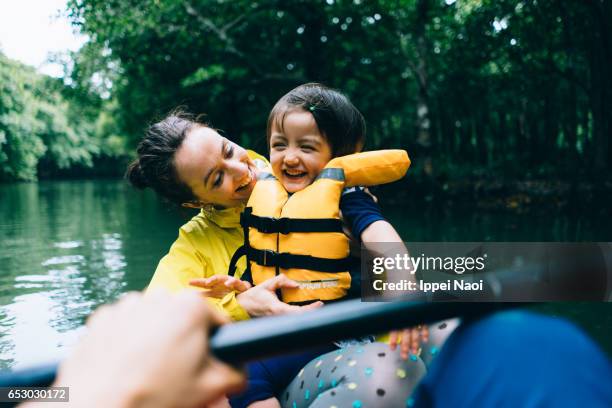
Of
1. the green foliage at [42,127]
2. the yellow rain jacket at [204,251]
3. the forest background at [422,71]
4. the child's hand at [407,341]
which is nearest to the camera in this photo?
the child's hand at [407,341]

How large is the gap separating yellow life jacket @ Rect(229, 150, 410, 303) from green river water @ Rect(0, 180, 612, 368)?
1.50 ft

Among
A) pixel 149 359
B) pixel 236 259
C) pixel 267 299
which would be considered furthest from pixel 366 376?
pixel 236 259

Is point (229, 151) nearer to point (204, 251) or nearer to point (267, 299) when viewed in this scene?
point (204, 251)

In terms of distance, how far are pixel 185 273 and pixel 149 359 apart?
3.63 feet

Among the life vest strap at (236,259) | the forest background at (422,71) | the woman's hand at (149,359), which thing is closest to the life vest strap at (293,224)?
the life vest strap at (236,259)

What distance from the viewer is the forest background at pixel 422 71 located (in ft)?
26.6

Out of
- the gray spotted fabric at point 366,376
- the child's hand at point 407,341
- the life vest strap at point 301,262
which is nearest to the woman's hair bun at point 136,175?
the life vest strap at point 301,262

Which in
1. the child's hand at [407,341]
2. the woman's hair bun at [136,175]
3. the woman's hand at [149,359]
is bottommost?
the child's hand at [407,341]

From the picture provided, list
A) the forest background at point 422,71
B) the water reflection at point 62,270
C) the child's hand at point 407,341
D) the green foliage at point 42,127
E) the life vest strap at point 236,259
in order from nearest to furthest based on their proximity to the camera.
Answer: the child's hand at point 407,341
the life vest strap at point 236,259
the water reflection at point 62,270
the forest background at point 422,71
the green foliage at point 42,127

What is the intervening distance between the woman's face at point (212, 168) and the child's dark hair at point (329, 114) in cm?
14

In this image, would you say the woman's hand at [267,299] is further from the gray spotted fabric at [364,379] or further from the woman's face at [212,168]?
the woman's face at [212,168]

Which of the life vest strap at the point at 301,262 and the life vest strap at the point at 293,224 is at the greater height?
the life vest strap at the point at 293,224

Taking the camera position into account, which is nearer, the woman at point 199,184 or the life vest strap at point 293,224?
the life vest strap at point 293,224

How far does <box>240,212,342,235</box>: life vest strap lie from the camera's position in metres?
1.48
